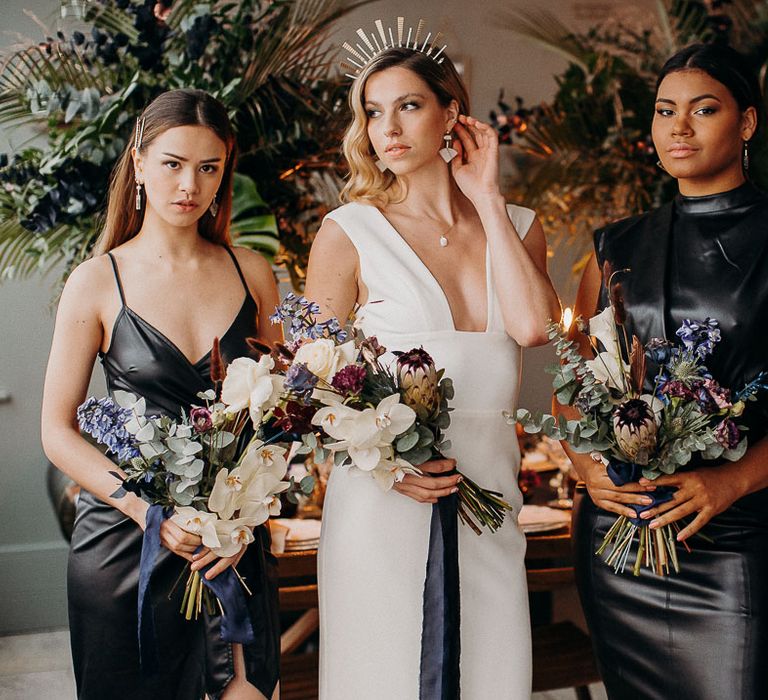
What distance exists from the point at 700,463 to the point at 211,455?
45.8 inches

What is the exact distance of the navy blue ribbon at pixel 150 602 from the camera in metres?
2.11

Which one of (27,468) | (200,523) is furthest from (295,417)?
(27,468)

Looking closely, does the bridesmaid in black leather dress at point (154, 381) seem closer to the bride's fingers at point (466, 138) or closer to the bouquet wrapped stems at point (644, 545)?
the bride's fingers at point (466, 138)

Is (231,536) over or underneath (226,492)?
underneath

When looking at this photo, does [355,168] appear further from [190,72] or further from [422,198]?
[190,72]

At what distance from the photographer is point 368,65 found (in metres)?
2.52

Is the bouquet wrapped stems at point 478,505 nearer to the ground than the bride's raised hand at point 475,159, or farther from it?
nearer to the ground

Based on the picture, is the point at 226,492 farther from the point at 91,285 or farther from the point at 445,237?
the point at 445,237

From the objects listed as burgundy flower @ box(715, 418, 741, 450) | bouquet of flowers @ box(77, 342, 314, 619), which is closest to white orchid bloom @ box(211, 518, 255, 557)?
bouquet of flowers @ box(77, 342, 314, 619)

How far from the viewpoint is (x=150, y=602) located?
7.02 ft

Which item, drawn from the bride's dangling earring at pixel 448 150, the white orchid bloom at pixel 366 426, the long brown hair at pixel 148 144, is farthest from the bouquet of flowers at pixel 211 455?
the bride's dangling earring at pixel 448 150

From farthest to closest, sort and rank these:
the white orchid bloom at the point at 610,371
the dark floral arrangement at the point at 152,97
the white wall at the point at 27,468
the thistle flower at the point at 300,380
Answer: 1. the white wall at the point at 27,468
2. the dark floral arrangement at the point at 152,97
3. the white orchid bloom at the point at 610,371
4. the thistle flower at the point at 300,380

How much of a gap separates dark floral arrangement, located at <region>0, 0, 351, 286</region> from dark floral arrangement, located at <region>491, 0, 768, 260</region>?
1015mm

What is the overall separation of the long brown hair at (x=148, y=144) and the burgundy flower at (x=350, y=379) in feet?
2.51
